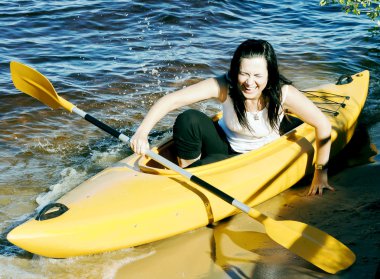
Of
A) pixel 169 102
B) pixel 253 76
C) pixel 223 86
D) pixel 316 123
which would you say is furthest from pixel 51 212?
pixel 316 123

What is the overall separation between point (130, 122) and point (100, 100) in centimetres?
68

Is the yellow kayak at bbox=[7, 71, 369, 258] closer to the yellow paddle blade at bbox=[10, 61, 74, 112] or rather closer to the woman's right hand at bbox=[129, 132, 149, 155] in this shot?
the woman's right hand at bbox=[129, 132, 149, 155]

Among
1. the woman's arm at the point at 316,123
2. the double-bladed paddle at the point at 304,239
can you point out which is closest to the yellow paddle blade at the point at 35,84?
the double-bladed paddle at the point at 304,239

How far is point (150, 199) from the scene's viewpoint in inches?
123

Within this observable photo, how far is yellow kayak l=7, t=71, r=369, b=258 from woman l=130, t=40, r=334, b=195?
0.50ft

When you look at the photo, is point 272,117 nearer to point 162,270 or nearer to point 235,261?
point 235,261

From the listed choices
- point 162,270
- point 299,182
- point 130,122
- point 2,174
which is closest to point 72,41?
point 130,122

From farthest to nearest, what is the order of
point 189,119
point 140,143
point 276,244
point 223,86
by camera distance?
point 189,119 < point 223,86 < point 140,143 < point 276,244

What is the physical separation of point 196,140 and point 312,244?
105 cm

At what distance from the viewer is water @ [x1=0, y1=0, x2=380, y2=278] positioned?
4.07 meters

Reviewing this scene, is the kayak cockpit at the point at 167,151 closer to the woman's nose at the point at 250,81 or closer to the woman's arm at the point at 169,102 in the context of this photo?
the woman's arm at the point at 169,102

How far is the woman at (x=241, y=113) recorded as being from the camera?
10.3 feet

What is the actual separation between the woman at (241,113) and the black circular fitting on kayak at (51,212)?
0.55 m

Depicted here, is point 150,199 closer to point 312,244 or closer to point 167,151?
point 167,151
